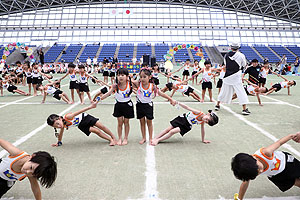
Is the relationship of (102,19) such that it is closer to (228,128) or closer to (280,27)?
(280,27)

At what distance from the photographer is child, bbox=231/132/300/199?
2.35m

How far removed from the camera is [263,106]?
855 centimetres

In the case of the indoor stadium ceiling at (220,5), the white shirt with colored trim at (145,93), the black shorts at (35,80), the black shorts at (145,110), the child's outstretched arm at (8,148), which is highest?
the indoor stadium ceiling at (220,5)

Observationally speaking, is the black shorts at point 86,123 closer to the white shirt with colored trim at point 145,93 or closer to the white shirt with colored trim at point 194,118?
the white shirt with colored trim at point 145,93

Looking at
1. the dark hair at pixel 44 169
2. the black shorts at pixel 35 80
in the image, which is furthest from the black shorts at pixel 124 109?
the black shorts at pixel 35 80

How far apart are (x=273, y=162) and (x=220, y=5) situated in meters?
49.7

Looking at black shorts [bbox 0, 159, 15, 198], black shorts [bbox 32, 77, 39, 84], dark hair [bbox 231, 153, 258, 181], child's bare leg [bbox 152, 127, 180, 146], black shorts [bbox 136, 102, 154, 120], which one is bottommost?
black shorts [bbox 0, 159, 15, 198]

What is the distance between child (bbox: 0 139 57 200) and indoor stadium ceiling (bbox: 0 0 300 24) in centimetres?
4812

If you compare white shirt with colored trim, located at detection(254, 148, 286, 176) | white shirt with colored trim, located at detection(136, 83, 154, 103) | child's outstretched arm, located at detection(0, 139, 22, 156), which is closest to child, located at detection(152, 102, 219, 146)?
white shirt with colored trim, located at detection(136, 83, 154, 103)

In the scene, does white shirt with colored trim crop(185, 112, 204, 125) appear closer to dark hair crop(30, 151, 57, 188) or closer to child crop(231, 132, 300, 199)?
child crop(231, 132, 300, 199)

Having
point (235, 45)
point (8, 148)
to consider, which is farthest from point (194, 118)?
point (235, 45)

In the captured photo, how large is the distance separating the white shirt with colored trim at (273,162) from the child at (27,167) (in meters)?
2.29

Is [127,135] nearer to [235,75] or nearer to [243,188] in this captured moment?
[243,188]

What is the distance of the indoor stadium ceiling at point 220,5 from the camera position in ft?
144
